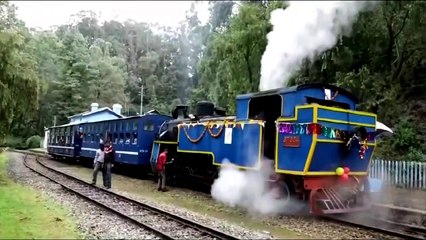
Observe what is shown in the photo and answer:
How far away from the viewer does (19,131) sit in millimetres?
61188

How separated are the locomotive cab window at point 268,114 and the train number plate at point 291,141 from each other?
1.06 m

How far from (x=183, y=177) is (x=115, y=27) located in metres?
77.8

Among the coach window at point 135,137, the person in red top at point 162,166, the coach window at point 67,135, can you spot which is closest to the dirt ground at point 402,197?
the person in red top at point 162,166

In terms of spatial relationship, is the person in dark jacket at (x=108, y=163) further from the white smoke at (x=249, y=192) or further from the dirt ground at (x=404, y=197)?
the dirt ground at (x=404, y=197)

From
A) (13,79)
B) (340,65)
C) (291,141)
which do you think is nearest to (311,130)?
(291,141)

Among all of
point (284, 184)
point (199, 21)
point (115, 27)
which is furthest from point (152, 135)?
point (115, 27)

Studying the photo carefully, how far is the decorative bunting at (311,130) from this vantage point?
9.48 meters

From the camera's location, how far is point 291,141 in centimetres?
989

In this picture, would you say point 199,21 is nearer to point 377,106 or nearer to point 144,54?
point 144,54

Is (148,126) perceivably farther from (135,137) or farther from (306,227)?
(306,227)

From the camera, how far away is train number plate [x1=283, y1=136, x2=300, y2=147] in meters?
9.76

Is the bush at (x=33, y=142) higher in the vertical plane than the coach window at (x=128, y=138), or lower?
lower

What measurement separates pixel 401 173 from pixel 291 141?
7.03 m

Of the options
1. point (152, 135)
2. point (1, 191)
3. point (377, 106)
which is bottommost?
point (1, 191)
